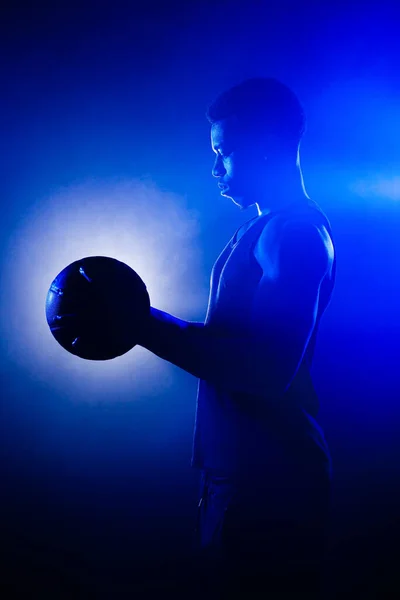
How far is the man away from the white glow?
333 millimetres

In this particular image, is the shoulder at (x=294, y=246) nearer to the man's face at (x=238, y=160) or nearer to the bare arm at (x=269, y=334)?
the bare arm at (x=269, y=334)

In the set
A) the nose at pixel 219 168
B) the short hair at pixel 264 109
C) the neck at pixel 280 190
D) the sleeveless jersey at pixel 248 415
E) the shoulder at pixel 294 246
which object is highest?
the short hair at pixel 264 109

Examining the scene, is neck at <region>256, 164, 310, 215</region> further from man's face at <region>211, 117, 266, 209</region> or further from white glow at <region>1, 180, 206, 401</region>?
white glow at <region>1, 180, 206, 401</region>

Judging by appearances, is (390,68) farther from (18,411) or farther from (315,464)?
(18,411)

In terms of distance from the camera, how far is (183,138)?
5.35 feet

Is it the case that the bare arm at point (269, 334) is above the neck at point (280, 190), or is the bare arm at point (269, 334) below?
below

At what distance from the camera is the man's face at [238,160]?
1.26m

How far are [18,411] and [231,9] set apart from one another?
6.62ft

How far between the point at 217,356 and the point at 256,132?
76cm

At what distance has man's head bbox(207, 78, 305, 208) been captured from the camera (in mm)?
1250

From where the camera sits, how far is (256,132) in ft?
4.08

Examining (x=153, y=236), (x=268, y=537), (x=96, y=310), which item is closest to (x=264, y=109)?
(x=153, y=236)

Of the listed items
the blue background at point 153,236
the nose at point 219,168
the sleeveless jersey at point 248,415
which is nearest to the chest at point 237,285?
the sleeveless jersey at point 248,415

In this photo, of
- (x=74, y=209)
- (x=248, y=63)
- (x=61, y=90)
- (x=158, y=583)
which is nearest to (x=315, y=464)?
(x=158, y=583)
